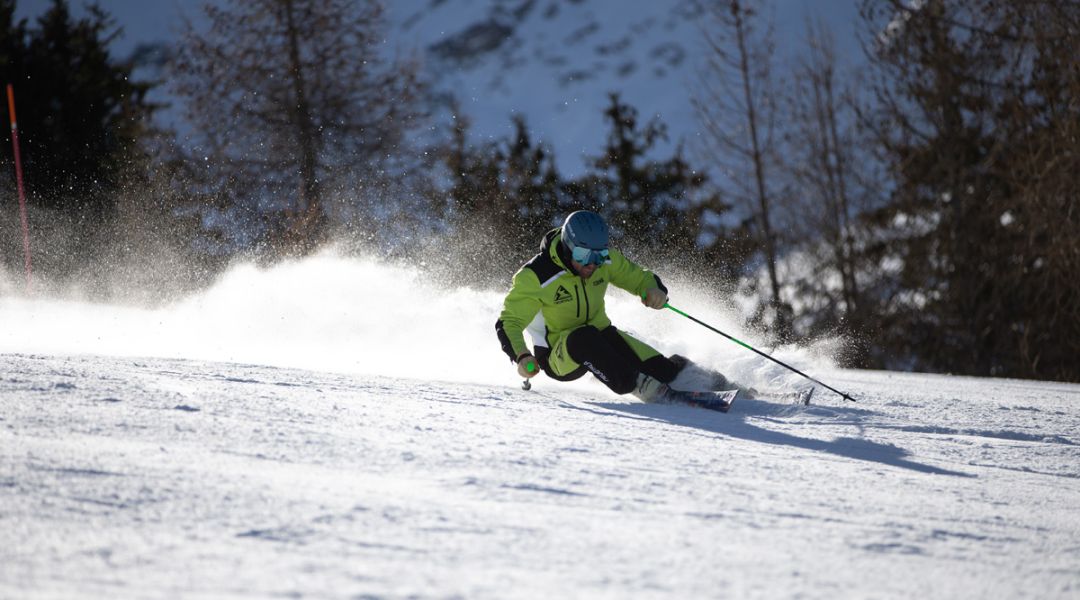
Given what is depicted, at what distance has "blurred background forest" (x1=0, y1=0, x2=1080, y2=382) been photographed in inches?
626

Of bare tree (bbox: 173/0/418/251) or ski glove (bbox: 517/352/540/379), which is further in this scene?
bare tree (bbox: 173/0/418/251)

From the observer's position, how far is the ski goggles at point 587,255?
5367 mm

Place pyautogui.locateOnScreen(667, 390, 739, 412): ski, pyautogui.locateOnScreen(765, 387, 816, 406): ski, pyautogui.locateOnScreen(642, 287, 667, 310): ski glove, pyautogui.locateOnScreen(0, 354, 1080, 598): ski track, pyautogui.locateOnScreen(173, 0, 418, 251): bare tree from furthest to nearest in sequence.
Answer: pyautogui.locateOnScreen(173, 0, 418, 251): bare tree → pyautogui.locateOnScreen(642, 287, 667, 310): ski glove → pyautogui.locateOnScreen(765, 387, 816, 406): ski → pyautogui.locateOnScreen(667, 390, 739, 412): ski → pyautogui.locateOnScreen(0, 354, 1080, 598): ski track

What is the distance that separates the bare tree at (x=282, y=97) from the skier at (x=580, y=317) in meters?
11.7

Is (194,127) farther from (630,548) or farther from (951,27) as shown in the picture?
(630,548)

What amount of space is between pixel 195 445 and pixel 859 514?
7.27 feet

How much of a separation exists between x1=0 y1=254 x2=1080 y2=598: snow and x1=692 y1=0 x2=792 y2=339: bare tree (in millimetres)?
12120

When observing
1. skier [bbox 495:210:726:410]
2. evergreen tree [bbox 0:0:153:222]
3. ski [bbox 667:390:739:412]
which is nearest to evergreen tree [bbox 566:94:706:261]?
evergreen tree [bbox 0:0:153:222]

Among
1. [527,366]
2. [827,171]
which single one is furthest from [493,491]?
[827,171]

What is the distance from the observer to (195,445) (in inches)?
122

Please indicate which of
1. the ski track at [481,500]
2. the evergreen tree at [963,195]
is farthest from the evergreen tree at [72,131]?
the evergreen tree at [963,195]

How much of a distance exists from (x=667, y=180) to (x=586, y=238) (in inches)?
545

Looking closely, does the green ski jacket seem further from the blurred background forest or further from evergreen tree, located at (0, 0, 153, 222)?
evergreen tree, located at (0, 0, 153, 222)

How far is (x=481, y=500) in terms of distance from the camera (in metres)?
2.71
